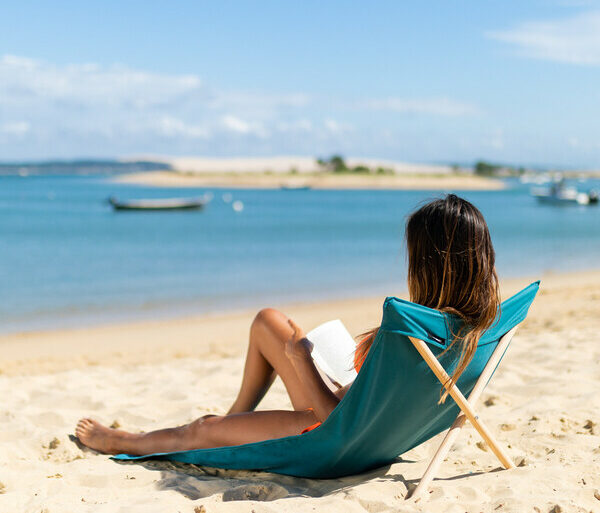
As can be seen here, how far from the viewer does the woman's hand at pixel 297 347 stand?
2.62 m

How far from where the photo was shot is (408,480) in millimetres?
2672

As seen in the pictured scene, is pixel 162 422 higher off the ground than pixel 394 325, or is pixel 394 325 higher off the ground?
pixel 394 325

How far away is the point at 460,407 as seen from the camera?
2.42 m

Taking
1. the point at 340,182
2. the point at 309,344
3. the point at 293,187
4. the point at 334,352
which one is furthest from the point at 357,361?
the point at 340,182

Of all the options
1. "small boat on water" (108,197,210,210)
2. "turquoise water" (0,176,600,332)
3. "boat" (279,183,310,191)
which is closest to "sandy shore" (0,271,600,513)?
"turquoise water" (0,176,600,332)

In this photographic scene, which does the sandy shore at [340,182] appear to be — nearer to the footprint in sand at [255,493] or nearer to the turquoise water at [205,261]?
the turquoise water at [205,261]

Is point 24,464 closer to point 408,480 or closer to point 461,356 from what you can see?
point 408,480

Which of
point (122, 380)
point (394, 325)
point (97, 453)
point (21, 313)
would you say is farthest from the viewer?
point (21, 313)

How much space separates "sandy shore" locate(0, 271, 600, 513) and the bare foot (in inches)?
2.1

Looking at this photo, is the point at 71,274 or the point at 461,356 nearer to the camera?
the point at 461,356

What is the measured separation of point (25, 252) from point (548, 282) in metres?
12.6

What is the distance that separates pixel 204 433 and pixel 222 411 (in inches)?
38.2

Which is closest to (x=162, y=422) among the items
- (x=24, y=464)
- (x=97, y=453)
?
(x=97, y=453)

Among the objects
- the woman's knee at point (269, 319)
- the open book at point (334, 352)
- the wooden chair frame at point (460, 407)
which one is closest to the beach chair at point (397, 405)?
the wooden chair frame at point (460, 407)
